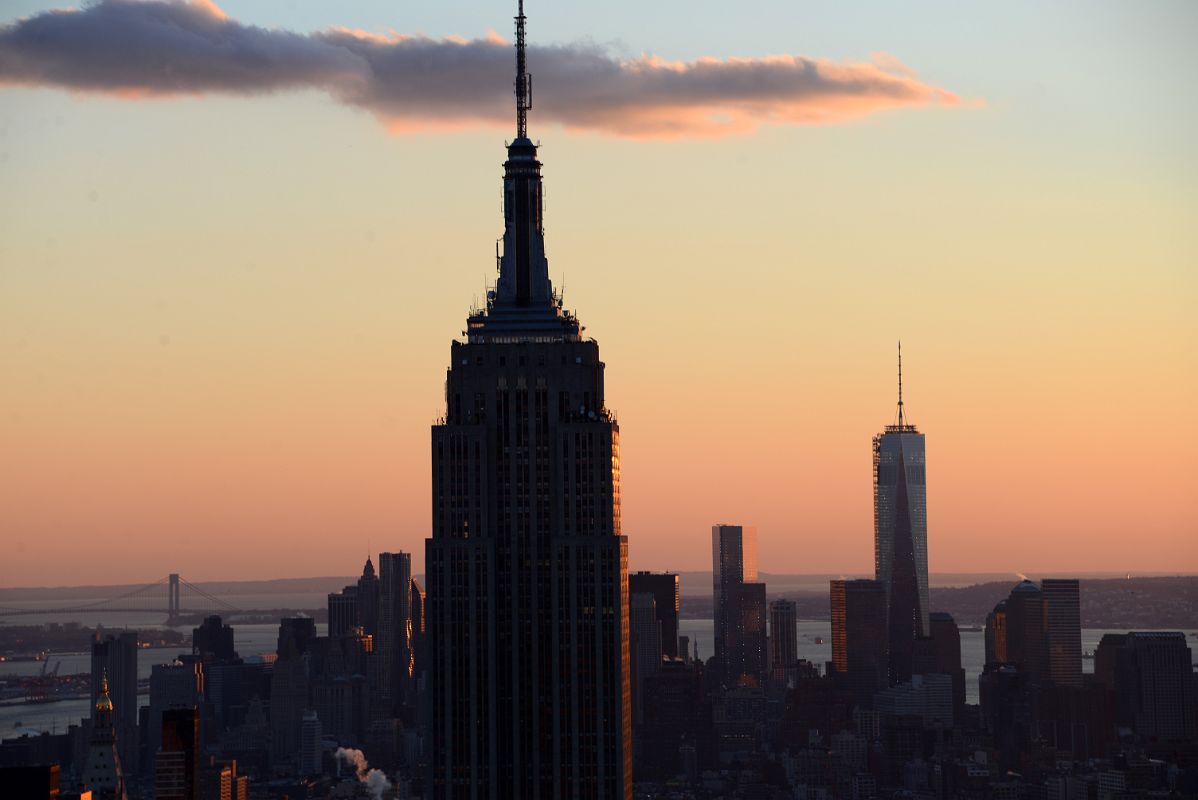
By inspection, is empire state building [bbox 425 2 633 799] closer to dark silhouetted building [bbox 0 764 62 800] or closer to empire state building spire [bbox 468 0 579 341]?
empire state building spire [bbox 468 0 579 341]

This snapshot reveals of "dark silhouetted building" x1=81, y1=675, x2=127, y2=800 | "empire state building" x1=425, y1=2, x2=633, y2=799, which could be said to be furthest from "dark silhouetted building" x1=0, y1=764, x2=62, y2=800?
"empire state building" x1=425, y1=2, x2=633, y2=799

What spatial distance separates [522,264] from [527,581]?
13.2m

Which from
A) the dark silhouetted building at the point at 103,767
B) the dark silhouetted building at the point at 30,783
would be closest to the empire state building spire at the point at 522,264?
the dark silhouetted building at the point at 30,783

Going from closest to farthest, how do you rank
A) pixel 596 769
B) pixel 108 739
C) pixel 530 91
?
pixel 596 769, pixel 530 91, pixel 108 739

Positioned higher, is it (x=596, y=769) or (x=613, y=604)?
(x=613, y=604)

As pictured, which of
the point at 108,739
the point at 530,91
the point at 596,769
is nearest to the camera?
the point at 596,769

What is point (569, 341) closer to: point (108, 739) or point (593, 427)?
point (593, 427)

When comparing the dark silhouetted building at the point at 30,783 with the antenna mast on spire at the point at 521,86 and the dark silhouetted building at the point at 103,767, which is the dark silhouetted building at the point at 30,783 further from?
the antenna mast on spire at the point at 521,86

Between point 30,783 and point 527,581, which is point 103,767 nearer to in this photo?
point 30,783

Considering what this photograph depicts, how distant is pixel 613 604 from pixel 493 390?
31.5 ft

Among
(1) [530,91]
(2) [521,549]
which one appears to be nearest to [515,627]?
(2) [521,549]

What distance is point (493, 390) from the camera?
100188mm

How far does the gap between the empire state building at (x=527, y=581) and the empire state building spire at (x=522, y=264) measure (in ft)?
3.76

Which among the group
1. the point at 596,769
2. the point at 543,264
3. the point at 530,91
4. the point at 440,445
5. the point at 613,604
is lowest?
the point at 596,769
